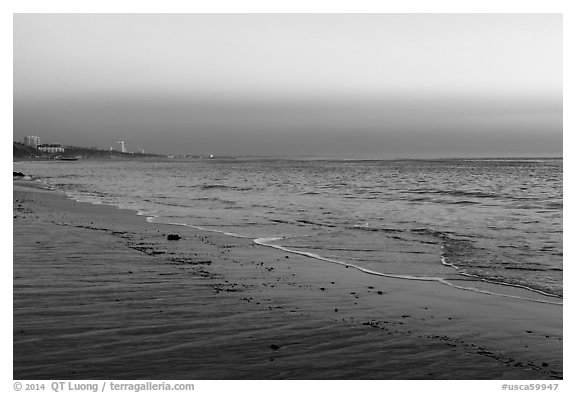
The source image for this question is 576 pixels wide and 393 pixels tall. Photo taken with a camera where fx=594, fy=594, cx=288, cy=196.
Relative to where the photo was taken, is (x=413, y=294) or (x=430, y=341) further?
(x=413, y=294)

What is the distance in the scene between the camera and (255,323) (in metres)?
7.80

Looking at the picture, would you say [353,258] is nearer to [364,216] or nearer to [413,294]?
[413,294]

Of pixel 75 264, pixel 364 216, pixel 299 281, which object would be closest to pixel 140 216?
pixel 364 216

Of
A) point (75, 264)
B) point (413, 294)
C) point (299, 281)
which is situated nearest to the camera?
point (413, 294)

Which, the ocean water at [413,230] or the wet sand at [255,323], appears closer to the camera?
the wet sand at [255,323]

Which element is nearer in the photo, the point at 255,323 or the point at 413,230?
the point at 255,323

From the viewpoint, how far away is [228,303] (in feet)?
28.8

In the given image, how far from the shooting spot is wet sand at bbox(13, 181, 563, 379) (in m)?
6.35

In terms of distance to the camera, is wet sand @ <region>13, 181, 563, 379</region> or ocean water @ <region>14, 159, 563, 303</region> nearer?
wet sand @ <region>13, 181, 563, 379</region>

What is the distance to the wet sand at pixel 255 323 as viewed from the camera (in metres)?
6.35

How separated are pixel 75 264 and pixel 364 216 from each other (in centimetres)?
1339
